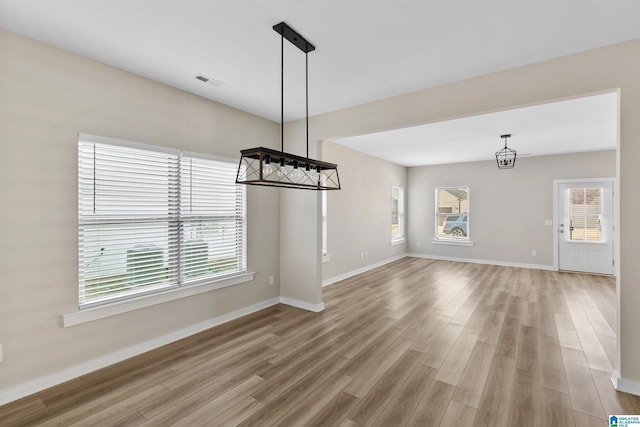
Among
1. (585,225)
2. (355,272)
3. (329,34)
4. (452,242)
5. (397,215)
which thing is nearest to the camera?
(329,34)

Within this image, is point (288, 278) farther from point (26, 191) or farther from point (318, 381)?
point (26, 191)

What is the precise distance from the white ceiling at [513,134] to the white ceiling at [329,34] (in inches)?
59.9

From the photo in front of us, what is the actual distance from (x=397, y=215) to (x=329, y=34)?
22.9ft

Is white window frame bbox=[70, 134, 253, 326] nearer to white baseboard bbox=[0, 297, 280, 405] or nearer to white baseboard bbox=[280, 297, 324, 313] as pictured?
white baseboard bbox=[0, 297, 280, 405]

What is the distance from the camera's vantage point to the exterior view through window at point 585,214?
6.57 metres

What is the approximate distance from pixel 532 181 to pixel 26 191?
9.00m

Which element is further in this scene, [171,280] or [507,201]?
[507,201]

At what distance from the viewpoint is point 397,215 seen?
344 inches

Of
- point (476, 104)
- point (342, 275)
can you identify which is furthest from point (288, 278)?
point (476, 104)

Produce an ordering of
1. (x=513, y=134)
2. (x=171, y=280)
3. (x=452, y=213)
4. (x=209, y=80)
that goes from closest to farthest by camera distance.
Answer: (x=209, y=80)
(x=171, y=280)
(x=513, y=134)
(x=452, y=213)

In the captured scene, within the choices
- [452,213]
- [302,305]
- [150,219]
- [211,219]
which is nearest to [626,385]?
[302,305]

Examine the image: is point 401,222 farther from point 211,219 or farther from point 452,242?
point 211,219

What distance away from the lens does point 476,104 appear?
9.86 ft

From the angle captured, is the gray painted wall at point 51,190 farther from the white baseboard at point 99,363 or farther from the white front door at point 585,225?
the white front door at point 585,225
